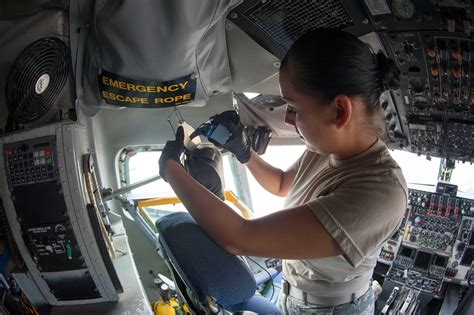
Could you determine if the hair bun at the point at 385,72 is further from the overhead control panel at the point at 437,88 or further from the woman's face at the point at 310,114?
the overhead control panel at the point at 437,88

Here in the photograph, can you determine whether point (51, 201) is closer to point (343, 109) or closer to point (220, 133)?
point (220, 133)

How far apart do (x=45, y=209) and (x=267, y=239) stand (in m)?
1.32

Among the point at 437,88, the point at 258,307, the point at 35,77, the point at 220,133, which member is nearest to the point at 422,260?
the point at 437,88

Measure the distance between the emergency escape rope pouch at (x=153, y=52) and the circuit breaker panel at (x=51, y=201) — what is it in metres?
0.31

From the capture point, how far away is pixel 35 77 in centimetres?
179

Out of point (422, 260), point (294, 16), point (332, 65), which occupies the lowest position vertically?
point (422, 260)

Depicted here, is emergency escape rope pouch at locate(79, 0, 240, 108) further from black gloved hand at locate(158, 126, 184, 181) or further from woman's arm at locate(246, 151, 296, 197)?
woman's arm at locate(246, 151, 296, 197)

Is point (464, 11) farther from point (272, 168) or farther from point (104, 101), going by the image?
point (104, 101)

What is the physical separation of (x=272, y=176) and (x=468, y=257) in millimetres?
3292

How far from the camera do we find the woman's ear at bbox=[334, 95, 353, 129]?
1.20 meters

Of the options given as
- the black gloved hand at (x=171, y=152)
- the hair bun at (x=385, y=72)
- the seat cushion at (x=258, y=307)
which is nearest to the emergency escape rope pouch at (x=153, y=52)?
the black gloved hand at (x=171, y=152)

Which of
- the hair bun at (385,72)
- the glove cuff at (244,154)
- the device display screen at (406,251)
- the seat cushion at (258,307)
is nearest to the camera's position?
the hair bun at (385,72)

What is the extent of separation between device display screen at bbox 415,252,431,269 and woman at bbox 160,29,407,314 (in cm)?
329

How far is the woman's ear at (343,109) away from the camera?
120 centimetres
